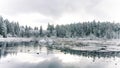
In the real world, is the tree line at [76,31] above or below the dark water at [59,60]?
above

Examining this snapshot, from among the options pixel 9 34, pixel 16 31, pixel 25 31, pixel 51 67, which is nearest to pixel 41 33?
pixel 25 31

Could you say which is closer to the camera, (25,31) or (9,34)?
(9,34)

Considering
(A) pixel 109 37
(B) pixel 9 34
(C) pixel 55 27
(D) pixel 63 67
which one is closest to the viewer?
(D) pixel 63 67

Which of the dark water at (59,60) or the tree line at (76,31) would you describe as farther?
the tree line at (76,31)

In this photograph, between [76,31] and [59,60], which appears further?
[76,31]

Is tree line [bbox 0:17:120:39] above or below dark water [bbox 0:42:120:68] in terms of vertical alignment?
above

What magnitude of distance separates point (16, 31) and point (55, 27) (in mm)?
44420

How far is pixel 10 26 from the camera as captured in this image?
125m

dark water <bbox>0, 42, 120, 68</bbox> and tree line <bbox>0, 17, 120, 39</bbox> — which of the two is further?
tree line <bbox>0, 17, 120, 39</bbox>

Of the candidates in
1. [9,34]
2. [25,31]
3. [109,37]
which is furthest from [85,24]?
[9,34]

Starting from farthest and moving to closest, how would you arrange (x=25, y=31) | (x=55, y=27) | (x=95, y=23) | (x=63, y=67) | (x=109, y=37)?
(x=55, y=27), (x=25, y=31), (x=95, y=23), (x=109, y=37), (x=63, y=67)

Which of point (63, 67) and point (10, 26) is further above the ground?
point (10, 26)

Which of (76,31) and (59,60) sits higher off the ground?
(76,31)

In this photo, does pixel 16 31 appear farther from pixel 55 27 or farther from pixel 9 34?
pixel 55 27
